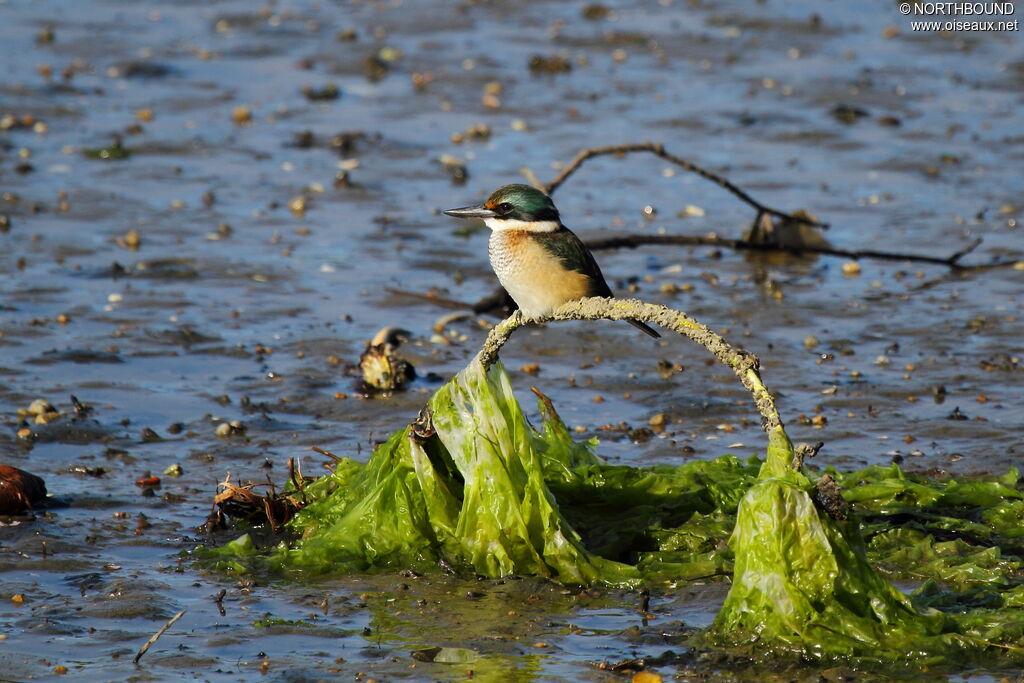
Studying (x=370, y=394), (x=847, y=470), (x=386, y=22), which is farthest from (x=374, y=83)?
(x=847, y=470)

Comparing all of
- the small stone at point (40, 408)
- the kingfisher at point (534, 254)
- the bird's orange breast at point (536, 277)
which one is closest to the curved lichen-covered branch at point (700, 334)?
the kingfisher at point (534, 254)

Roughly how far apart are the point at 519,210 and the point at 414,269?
396cm

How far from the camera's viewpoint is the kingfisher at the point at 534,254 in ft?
17.5

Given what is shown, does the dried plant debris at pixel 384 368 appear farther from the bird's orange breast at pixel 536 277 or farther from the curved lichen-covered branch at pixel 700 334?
the curved lichen-covered branch at pixel 700 334

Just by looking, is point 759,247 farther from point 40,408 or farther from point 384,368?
point 40,408

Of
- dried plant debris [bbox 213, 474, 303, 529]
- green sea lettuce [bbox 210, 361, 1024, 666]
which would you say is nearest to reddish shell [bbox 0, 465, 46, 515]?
dried plant debris [bbox 213, 474, 303, 529]

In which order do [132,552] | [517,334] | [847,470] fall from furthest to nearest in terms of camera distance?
[517,334]
[847,470]
[132,552]

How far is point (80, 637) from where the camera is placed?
15.7 ft

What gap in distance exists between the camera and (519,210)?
5582mm

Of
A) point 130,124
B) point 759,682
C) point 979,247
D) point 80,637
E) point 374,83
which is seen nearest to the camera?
point 759,682

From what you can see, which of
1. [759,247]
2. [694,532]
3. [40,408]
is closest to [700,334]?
[694,532]

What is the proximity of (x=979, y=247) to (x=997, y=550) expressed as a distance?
16.5 feet

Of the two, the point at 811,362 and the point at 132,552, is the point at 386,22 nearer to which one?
the point at 811,362

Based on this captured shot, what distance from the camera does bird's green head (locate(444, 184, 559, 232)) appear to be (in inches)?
218
